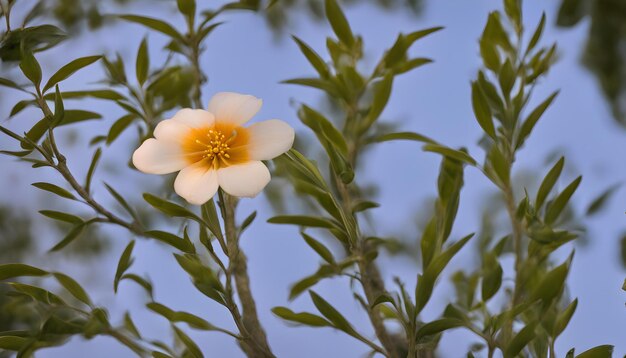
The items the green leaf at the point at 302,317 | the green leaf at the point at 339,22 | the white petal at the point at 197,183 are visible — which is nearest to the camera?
the white petal at the point at 197,183

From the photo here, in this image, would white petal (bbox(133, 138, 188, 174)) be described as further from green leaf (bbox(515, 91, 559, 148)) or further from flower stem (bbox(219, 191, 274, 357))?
green leaf (bbox(515, 91, 559, 148))

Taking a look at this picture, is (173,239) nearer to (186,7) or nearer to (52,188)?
(52,188)

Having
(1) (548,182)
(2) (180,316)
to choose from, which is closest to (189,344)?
(2) (180,316)

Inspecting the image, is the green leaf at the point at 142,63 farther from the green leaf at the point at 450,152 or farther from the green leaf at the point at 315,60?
the green leaf at the point at 450,152

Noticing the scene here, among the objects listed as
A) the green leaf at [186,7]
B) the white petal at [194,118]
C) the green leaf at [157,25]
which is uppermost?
the green leaf at [186,7]

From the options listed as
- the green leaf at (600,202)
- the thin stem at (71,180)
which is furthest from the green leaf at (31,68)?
the green leaf at (600,202)

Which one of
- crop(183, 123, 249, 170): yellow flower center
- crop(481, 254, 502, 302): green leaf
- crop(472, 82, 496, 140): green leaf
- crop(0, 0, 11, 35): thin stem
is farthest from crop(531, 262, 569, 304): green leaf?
crop(0, 0, 11, 35): thin stem

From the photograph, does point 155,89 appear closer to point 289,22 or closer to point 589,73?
point 289,22
